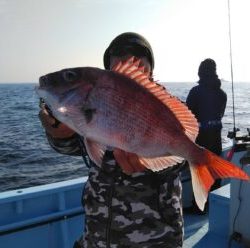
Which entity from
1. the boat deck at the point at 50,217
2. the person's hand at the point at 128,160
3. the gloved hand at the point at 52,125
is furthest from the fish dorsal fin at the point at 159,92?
the boat deck at the point at 50,217

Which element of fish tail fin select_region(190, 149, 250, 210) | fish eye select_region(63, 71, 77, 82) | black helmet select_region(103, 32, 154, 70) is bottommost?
fish tail fin select_region(190, 149, 250, 210)

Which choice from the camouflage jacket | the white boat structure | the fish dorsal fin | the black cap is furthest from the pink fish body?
the black cap

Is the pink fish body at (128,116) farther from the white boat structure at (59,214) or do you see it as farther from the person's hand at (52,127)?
the white boat structure at (59,214)

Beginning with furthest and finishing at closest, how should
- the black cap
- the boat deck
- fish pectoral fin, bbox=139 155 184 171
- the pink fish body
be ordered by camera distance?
the black cap → the boat deck → fish pectoral fin, bbox=139 155 184 171 → the pink fish body

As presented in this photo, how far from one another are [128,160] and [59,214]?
242 cm

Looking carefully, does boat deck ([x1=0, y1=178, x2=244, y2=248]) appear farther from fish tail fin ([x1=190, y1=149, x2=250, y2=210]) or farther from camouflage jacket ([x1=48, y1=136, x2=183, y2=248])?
fish tail fin ([x1=190, y1=149, x2=250, y2=210])

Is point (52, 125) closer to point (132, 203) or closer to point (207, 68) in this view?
point (132, 203)

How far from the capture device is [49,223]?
13.7 feet

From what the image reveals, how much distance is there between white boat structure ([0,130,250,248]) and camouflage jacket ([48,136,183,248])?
5.35 ft

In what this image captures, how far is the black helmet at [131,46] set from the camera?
2.50 meters

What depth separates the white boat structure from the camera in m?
3.98

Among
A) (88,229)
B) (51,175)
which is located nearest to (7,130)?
(51,175)

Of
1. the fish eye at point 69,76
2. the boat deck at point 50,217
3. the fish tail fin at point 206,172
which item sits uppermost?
the fish eye at point 69,76

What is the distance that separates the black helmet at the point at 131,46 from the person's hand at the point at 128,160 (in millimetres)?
759
